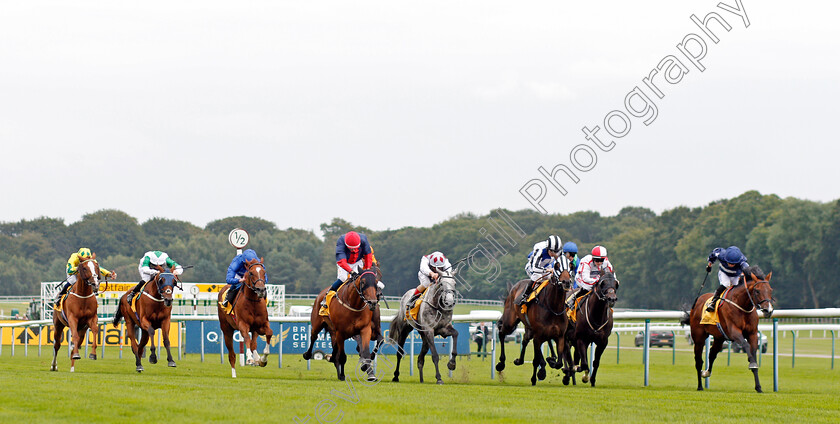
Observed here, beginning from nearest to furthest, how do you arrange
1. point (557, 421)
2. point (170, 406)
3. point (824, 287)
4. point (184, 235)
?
point (557, 421) < point (170, 406) < point (824, 287) < point (184, 235)

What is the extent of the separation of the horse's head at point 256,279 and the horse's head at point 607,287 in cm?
435

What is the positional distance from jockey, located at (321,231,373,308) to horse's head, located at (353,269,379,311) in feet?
1.41

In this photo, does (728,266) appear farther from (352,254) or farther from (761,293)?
(352,254)

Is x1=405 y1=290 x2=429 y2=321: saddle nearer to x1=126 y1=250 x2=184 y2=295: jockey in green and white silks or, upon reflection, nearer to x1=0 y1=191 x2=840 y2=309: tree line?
x1=126 y1=250 x2=184 y2=295: jockey in green and white silks

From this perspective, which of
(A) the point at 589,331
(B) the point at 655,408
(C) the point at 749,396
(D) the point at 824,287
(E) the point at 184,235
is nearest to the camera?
(B) the point at 655,408

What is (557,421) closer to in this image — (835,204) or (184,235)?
(835,204)

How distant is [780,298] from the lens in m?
61.9

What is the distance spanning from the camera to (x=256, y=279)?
13797 millimetres

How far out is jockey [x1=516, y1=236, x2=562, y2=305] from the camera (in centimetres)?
1411

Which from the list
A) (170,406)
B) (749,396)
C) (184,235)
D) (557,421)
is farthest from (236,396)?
(184,235)

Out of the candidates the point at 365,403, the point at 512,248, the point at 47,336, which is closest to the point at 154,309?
the point at 365,403

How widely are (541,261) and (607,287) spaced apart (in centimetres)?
152

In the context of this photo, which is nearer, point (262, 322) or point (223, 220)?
point (262, 322)

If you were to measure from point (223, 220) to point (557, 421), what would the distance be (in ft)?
332
